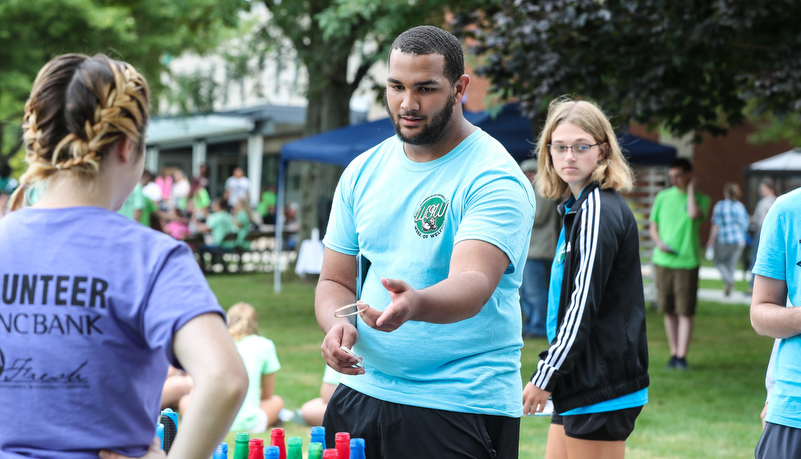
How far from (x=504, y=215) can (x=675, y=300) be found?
6935 millimetres

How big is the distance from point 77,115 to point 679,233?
27.0ft

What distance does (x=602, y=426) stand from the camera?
3.20 metres

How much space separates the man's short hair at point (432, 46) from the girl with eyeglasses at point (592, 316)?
3.45 ft

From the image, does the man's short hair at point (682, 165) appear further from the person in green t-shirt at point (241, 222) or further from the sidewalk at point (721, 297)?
the person in green t-shirt at point (241, 222)

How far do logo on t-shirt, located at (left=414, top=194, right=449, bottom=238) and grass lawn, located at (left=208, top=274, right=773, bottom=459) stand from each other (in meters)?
3.57

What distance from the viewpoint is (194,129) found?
112ft

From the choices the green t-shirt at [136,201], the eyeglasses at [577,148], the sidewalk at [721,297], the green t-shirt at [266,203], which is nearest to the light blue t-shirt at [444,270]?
the eyeglasses at [577,148]

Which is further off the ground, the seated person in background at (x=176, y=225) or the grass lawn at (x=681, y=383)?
the grass lawn at (x=681, y=383)

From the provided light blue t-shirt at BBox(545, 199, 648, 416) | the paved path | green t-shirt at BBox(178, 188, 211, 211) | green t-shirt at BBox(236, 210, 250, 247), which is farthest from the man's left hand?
green t-shirt at BBox(178, 188, 211, 211)

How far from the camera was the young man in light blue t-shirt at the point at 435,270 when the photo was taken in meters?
2.47

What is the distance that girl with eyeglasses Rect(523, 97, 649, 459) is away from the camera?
319 centimetres

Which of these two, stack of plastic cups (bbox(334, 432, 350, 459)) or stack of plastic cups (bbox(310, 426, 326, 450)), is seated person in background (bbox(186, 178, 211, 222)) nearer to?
stack of plastic cups (bbox(310, 426, 326, 450))

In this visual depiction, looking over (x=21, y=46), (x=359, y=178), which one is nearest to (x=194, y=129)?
(x=21, y=46)

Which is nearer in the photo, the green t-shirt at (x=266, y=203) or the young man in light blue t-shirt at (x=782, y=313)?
the young man in light blue t-shirt at (x=782, y=313)
